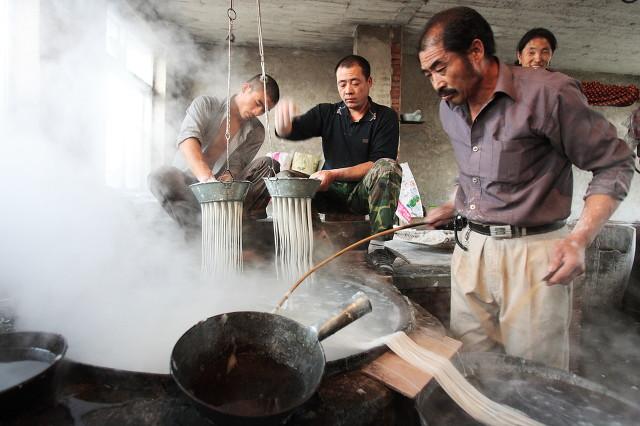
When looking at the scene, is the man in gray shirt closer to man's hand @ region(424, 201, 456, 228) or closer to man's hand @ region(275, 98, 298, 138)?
man's hand @ region(275, 98, 298, 138)

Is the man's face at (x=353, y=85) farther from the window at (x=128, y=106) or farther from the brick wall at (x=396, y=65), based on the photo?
the brick wall at (x=396, y=65)

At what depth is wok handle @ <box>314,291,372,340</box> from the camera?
1.14 m

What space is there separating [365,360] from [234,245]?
99 centimetres

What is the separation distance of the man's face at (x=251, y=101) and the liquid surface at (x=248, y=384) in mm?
2378

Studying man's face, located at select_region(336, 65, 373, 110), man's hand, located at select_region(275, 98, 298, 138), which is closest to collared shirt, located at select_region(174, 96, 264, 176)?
man's hand, located at select_region(275, 98, 298, 138)

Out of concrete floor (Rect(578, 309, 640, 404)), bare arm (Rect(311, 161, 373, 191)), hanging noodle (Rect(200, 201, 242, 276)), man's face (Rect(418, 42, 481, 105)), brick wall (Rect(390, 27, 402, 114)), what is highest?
brick wall (Rect(390, 27, 402, 114))

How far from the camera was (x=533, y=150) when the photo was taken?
170 cm

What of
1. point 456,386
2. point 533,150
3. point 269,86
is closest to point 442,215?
point 533,150

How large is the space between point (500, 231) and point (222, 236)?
1.39m

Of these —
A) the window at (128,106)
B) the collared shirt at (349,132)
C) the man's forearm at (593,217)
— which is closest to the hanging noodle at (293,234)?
the man's forearm at (593,217)

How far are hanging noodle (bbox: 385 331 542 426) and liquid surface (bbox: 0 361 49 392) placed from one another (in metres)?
1.14

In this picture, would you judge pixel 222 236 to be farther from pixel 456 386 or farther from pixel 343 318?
pixel 456 386

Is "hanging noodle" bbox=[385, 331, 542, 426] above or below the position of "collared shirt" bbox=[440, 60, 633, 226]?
below

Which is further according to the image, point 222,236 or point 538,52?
point 538,52
